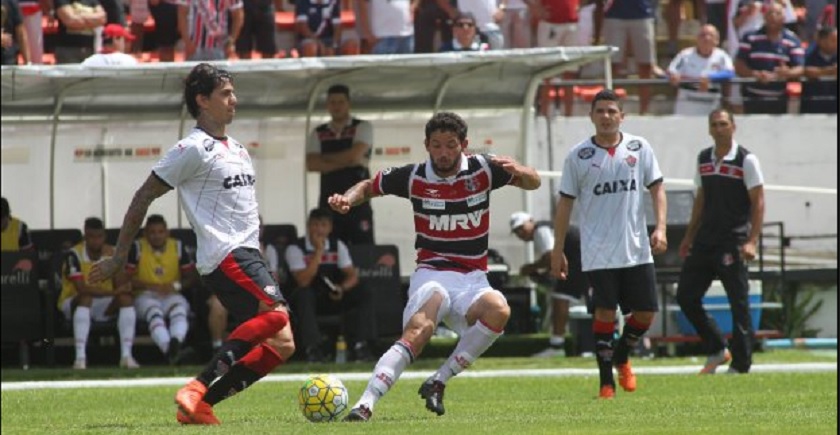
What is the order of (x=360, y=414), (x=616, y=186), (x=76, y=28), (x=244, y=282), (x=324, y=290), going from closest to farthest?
(x=360, y=414) → (x=244, y=282) → (x=616, y=186) → (x=324, y=290) → (x=76, y=28)

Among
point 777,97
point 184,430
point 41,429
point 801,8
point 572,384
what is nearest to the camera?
point 184,430

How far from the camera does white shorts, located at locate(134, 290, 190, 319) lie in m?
19.5

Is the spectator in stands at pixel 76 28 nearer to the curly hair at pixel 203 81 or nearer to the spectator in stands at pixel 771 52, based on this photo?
the spectator in stands at pixel 771 52

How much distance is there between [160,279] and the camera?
19.7 m

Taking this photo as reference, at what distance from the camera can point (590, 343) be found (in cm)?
2077

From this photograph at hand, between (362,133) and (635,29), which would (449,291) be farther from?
(635,29)

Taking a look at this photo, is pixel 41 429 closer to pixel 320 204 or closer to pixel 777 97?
pixel 320 204

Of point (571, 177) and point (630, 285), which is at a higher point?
point (571, 177)

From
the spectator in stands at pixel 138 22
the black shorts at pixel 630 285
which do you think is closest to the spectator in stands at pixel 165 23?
the spectator in stands at pixel 138 22

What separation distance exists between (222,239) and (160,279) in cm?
916

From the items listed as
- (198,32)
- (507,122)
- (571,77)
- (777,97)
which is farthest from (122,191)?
(777,97)

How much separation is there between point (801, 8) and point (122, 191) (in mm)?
10266

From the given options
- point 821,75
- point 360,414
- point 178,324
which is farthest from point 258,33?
point 360,414

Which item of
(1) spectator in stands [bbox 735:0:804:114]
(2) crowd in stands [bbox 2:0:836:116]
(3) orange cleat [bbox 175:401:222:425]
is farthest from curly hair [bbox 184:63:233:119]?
(1) spectator in stands [bbox 735:0:804:114]
